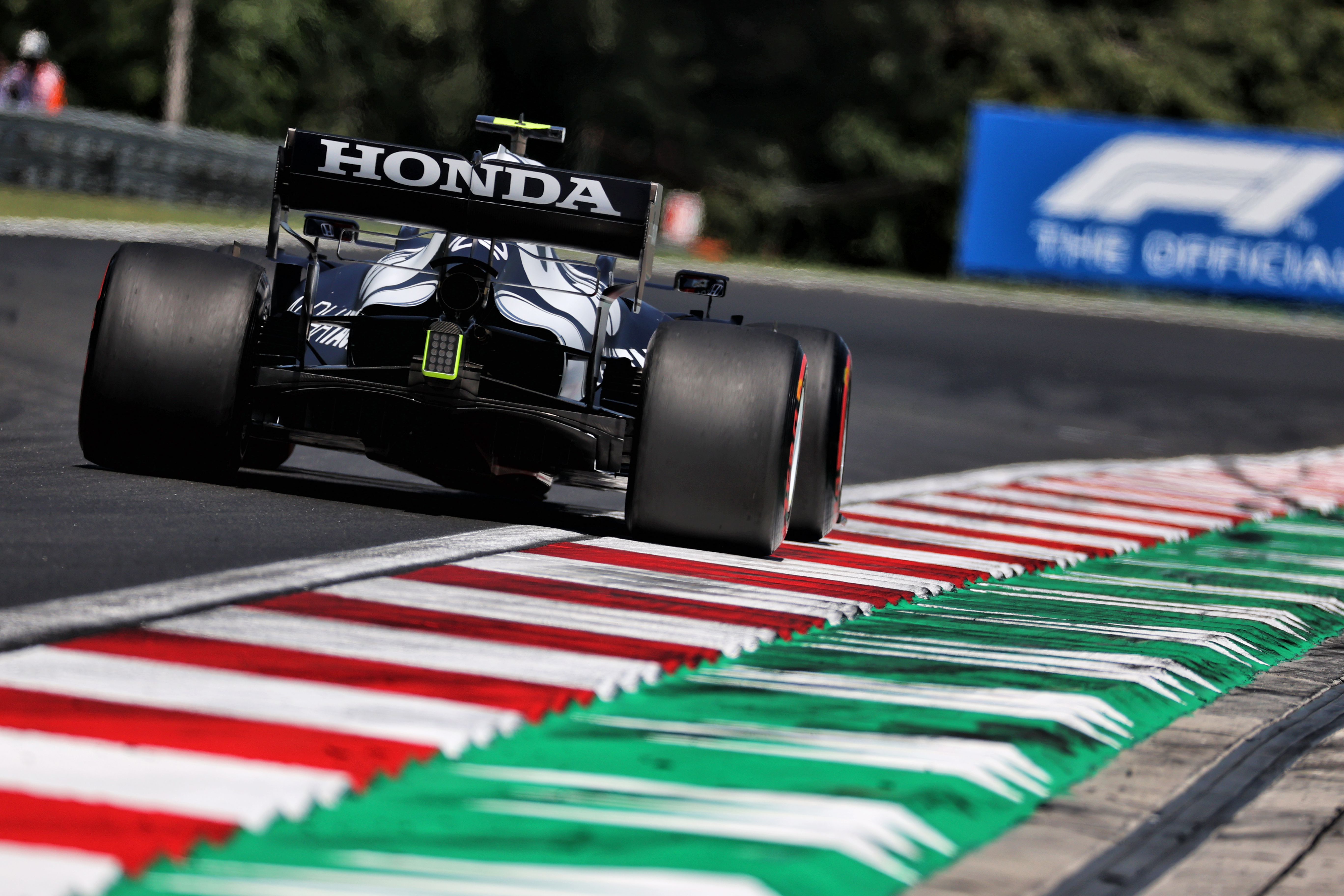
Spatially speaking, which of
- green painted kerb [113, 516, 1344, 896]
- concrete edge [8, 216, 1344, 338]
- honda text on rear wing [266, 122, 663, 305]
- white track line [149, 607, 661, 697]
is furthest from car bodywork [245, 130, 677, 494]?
concrete edge [8, 216, 1344, 338]

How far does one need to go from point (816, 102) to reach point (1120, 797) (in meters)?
44.7

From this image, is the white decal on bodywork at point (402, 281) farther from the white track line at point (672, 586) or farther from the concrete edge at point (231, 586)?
the white track line at point (672, 586)

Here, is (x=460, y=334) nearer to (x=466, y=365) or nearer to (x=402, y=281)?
(x=466, y=365)

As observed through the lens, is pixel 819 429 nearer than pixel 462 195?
No

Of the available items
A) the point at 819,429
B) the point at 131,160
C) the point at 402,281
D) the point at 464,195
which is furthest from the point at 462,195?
the point at 131,160

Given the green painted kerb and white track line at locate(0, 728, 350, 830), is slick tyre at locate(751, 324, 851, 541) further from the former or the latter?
white track line at locate(0, 728, 350, 830)

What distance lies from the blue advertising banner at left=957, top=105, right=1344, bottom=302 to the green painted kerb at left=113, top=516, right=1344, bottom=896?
28.0 metres

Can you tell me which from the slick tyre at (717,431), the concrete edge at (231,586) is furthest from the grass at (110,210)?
A: the slick tyre at (717,431)

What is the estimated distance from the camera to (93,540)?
5.91 m

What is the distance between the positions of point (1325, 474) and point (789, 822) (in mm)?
11079

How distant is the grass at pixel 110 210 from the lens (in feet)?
78.6

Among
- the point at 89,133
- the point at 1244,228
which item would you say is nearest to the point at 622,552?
the point at 89,133

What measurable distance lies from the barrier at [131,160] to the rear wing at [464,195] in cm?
1957

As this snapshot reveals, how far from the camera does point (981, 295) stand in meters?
32.8
